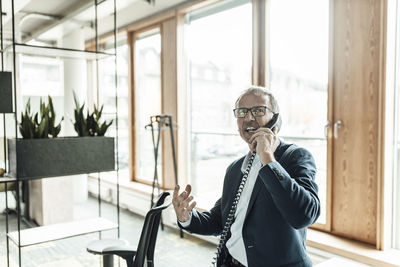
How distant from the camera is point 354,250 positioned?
2.72m

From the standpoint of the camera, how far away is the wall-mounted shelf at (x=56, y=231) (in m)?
2.09

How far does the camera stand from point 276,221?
1535mm

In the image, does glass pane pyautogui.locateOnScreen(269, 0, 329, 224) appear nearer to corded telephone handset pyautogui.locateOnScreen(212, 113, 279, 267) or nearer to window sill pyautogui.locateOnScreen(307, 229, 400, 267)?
window sill pyautogui.locateOnScreen(307, 229, 400, 267)

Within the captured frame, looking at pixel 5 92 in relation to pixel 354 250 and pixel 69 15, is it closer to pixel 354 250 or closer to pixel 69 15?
pixel 354 250

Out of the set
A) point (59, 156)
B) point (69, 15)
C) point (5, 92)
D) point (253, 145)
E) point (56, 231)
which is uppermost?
point (69, 15)

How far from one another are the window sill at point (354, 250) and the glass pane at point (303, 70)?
0.88 ft

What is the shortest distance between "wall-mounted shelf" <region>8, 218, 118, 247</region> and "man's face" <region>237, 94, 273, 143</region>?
3.90ft

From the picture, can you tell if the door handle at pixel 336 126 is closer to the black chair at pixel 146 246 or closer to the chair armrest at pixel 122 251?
the black chair at pixel 146 246

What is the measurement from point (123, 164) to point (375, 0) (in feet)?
15.0

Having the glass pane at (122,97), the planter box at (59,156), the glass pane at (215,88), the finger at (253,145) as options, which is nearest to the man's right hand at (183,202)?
the finger at (253,145)

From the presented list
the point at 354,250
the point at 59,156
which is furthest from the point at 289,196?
the point at 354,250

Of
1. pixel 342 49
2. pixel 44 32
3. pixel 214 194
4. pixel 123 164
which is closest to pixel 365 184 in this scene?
pixel 342 49

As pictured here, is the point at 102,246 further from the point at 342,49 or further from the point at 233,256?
the point at 342,49

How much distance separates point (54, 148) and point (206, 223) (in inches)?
39.7
